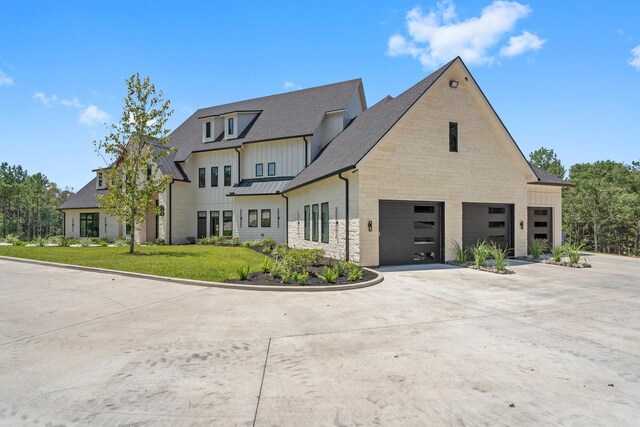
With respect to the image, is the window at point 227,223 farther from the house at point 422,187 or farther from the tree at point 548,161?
the tree at point 548,161

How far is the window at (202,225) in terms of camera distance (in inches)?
1046

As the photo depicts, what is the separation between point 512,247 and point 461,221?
345 centimetres

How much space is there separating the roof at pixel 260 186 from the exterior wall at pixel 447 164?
10871 mm

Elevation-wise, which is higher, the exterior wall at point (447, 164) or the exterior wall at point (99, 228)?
the exterior wall at point (447, 164)

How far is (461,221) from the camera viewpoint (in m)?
14.5

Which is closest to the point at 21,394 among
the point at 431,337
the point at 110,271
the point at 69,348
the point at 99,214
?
the point at 69,348

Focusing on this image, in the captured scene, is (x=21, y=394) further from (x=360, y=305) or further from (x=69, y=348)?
(x=360, y=305)

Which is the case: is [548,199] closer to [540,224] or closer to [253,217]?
[540,224]

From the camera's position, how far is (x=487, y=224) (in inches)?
603

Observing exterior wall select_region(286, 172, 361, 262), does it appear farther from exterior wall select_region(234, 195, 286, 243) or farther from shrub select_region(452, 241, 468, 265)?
shrub select_region(452, 241, 468, 265)

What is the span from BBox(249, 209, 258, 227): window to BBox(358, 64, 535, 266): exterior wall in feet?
44.3

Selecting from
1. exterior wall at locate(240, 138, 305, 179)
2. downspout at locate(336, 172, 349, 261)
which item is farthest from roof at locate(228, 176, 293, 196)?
downspout at locate(336, 172, 349, 261)

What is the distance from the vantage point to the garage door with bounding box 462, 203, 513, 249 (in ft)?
48.9

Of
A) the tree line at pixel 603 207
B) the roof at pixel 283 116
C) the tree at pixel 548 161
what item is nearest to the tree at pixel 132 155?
the roof at pixel 283 116
